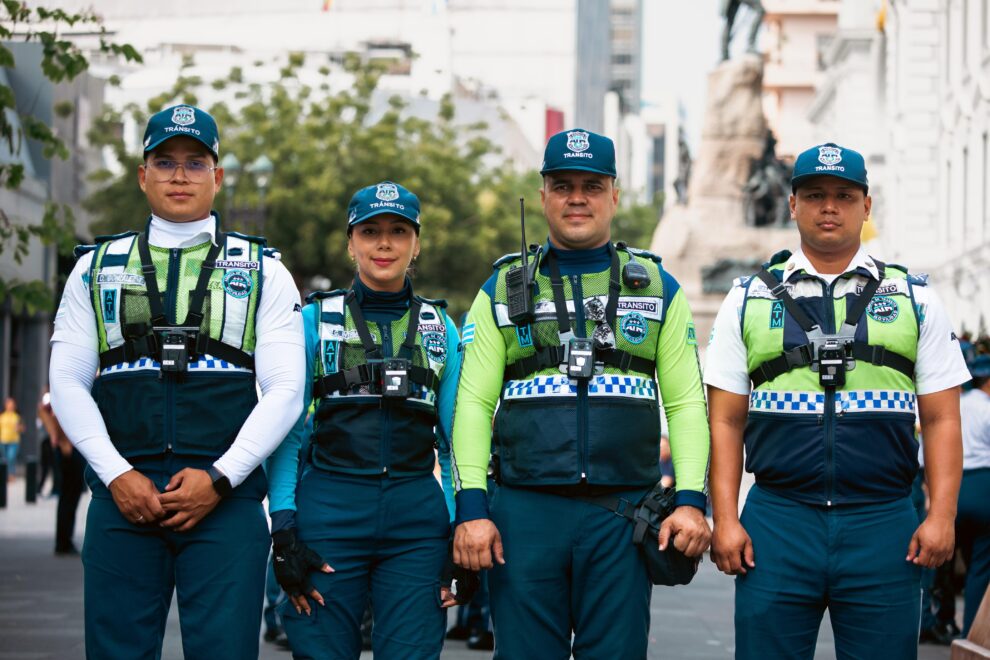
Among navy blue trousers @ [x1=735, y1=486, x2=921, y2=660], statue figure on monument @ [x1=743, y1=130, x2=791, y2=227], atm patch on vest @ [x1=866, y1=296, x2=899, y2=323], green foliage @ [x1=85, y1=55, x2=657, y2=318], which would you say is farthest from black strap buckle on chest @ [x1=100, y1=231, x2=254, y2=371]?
green foliage @ [x1=85, y1=55, x2=657, y2=318]

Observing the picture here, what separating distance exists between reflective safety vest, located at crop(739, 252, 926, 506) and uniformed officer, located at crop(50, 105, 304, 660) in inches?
61.1

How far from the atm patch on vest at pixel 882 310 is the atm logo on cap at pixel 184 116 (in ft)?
7.69

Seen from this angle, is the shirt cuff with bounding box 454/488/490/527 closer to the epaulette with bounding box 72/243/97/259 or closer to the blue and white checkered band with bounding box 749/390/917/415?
the blue and white checkered band with bounding box 749/390/917/415

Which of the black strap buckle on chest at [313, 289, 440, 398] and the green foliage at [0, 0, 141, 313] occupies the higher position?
the green foliage at [0, 0, 141, 313]

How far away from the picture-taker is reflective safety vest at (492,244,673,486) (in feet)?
17.9

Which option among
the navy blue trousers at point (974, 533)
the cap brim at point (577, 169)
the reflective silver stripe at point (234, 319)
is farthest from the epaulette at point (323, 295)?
the navy blue trousers at point (974, 533)

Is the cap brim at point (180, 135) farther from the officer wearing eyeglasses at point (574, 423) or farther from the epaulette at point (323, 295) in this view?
the officer wearing eyeglasses at point (574, 423)

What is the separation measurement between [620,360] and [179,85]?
38.1 metres

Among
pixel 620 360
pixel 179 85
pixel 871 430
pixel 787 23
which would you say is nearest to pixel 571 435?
pixel 620 360

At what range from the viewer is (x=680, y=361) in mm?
5625

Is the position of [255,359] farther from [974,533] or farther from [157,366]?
[974,533]

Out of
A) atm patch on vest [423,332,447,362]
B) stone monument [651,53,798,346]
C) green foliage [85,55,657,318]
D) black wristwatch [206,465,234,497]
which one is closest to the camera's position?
black wristwatch [206,465,234,497]

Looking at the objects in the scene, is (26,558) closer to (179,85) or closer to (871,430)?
Answer: (871,430)

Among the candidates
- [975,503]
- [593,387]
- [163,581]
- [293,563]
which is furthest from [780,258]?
[975,503]
